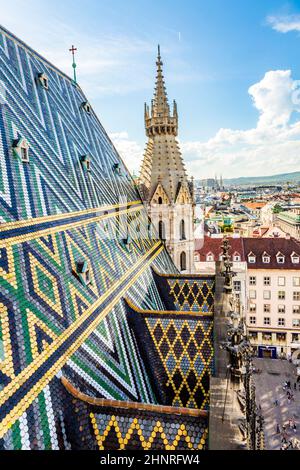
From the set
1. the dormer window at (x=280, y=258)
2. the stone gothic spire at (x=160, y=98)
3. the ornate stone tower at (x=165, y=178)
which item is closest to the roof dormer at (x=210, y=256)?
the dormer window at (x=280, y=258)

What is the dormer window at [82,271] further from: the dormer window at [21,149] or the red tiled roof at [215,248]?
the red tiled roof at [215,248]

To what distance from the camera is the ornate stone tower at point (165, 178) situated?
26.6m

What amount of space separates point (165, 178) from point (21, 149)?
16777mm

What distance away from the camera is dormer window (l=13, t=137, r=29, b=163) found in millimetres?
10594

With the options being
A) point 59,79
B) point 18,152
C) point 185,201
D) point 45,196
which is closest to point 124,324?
point 45,196

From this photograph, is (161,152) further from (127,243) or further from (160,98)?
(127,243)

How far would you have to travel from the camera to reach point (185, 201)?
90.3 ft

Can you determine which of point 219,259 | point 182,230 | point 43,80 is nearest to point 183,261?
point 182,230

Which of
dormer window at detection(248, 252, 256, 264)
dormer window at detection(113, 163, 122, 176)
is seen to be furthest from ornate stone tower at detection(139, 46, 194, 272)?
dormer window at detection(248, 252, 256, 264)

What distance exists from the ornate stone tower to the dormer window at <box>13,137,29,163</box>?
1584 cm

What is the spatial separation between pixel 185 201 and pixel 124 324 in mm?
16492

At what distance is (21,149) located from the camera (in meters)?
10.8

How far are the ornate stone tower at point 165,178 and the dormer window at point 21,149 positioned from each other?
15.8 metres
